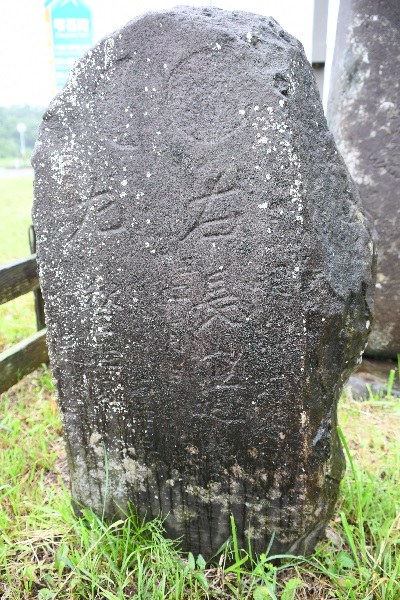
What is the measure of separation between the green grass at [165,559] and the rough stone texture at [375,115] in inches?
50.0

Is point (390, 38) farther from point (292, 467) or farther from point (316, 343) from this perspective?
point (292, 467)

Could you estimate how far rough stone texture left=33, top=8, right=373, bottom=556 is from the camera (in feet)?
4.21

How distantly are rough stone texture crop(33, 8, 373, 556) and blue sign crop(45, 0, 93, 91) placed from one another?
192 centimetres

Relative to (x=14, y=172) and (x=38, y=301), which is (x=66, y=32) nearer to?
(x=38, y=301)

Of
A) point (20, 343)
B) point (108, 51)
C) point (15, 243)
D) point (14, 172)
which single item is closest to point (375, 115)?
point (108, 51)

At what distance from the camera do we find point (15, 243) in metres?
5.57

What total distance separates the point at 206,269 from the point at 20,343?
178 cm

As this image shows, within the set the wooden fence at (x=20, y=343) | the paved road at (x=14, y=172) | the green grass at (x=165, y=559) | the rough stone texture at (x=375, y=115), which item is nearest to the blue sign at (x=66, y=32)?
the wooden fence at (x=20, y=343)

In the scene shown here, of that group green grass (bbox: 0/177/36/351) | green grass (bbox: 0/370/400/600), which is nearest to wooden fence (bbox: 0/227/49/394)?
green grass (bbox: 0/177/36/351)

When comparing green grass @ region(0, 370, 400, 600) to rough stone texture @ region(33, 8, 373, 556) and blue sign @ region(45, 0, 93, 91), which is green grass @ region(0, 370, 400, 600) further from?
blue sign @ region(45, 0, 93, 91)

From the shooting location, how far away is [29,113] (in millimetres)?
11383

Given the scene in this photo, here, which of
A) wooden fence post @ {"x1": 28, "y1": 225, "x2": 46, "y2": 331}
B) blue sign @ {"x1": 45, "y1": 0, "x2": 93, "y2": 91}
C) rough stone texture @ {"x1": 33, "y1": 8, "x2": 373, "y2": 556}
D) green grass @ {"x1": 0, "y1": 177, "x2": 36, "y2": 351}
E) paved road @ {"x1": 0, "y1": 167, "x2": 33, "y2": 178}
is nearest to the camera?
rough stone texture @ {"x1": 33, "y1": 8, "x2": 373, "y2": 556}

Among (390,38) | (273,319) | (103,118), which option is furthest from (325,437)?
(390,38)

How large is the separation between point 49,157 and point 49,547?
1.22m
